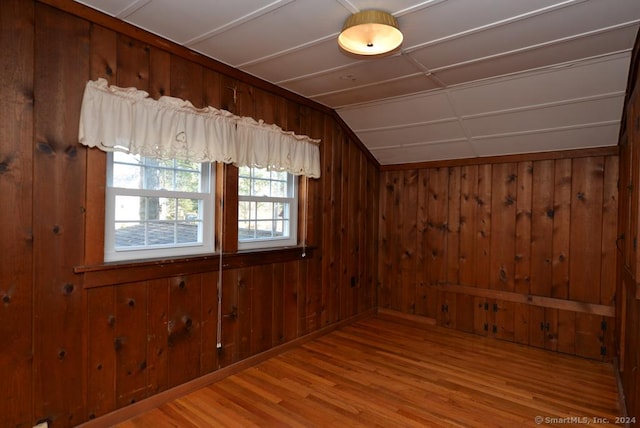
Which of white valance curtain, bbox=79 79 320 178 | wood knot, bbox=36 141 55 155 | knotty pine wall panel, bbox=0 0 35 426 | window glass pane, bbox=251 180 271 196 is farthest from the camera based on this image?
window glass pane, bbox=251 180 271 196

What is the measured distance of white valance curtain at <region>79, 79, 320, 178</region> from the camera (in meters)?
2.04

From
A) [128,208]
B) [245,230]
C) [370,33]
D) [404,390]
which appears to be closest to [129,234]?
[128,208]

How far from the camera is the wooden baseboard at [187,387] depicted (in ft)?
7.04

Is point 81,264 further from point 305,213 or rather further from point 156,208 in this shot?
point 305,213

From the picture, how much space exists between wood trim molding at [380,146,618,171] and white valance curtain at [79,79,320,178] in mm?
1657

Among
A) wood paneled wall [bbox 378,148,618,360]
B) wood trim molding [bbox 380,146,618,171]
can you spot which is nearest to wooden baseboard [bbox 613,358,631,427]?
wood paneled wall [bbox 378,148,618,360]

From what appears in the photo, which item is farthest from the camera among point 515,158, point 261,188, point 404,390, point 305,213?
point 515,158

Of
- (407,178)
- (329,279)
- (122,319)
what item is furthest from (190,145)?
Answer: (407,178)

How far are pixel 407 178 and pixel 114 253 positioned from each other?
323cm

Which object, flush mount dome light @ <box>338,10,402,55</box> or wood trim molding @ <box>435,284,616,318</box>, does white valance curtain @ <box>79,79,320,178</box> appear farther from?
wood trim molding @ <box>435,284,616,318</box>

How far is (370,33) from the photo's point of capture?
193 centimetres

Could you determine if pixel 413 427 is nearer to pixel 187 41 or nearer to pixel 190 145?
pixel 190 145

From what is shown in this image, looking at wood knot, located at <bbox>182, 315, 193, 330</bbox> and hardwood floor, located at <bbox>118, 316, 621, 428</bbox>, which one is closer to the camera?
hardwood floor, located at <bbox>118, 316, 621, 428</bbox>

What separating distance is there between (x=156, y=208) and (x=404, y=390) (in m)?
2.14
